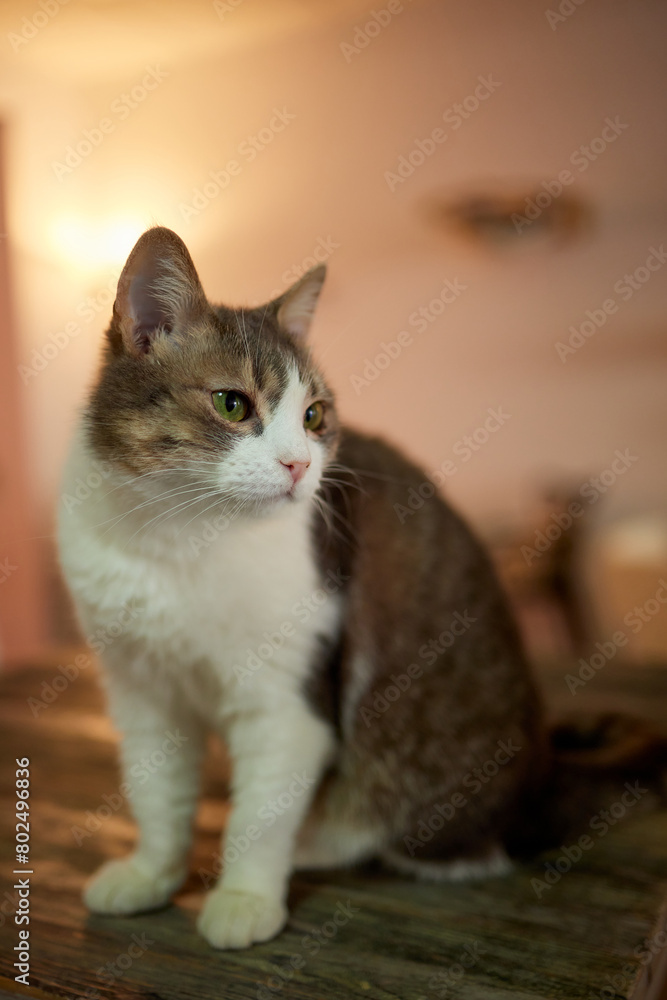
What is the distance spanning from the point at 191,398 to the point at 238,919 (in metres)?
0.68

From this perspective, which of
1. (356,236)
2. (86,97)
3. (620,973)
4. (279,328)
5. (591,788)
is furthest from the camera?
(356,236)

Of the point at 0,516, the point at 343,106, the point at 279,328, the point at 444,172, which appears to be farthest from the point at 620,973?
the point at 444,172

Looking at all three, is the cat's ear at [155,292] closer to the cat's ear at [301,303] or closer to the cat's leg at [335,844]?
the cat's ear at [301,303]

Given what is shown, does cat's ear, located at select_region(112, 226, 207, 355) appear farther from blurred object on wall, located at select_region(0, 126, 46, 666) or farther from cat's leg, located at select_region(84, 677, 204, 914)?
cat's leg, located at select_region(84, 677, 204, 914)

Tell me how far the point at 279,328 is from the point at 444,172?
2632 millimetres

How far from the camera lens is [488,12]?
308cm

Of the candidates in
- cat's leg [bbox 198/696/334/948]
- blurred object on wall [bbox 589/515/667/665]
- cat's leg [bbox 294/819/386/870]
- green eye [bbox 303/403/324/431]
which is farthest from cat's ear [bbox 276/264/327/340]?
blurred object on wall [bbox 589/515/667/665]

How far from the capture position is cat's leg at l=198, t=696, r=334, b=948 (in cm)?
111

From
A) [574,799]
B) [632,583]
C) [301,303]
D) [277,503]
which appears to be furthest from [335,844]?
[632,583]

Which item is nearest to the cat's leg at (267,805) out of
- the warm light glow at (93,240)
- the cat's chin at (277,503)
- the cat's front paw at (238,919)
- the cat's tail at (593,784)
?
the cat's front paw at (238,919)

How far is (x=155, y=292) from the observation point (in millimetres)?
1028

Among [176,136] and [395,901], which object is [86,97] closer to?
[176,136]

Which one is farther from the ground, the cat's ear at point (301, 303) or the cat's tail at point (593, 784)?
the cat's ear at point (301, 303)

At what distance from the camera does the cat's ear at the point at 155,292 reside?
3.18ft
